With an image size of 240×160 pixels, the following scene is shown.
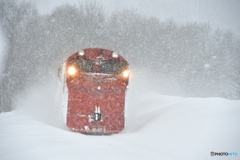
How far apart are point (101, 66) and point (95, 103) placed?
50.1 inches

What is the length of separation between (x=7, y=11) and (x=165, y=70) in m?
21.1

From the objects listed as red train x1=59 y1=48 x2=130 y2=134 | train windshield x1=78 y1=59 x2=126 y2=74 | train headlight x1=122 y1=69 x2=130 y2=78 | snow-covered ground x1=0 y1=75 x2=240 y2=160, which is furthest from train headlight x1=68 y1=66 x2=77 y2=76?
snow-covered ground x1=0 y1=75 x2=240 y2=160

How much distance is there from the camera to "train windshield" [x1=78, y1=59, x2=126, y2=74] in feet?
28.7

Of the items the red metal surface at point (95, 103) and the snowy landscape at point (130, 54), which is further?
the snowy landscape at point (130, 54)

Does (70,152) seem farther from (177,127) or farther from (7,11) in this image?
(7,11)

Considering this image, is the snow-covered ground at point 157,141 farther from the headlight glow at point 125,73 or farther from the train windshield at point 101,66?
the train windshield at point 101,66

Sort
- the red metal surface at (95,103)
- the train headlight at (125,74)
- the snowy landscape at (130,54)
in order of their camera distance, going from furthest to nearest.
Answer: the snowy landscape at (130,54), the train headlight at (125,74), the red metal surface at (95,103)

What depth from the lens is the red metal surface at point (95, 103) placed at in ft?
27.3

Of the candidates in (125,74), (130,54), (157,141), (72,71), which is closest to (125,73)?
(125,74)

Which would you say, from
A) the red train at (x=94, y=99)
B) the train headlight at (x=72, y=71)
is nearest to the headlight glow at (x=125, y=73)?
the red train at (x=94, y=99)

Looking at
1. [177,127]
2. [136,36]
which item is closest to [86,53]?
[177,127]

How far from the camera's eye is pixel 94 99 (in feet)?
27.6

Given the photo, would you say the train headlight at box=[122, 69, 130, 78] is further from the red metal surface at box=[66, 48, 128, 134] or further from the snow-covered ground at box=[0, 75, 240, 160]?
the snow-covered ground at box=[0, 75, 240, 160]

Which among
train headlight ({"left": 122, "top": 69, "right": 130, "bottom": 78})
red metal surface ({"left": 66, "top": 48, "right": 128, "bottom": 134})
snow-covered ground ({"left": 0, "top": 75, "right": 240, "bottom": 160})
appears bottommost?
snow-covered ground ({"left": 0, "top": 75, "right": 240, "bottom": 160})
